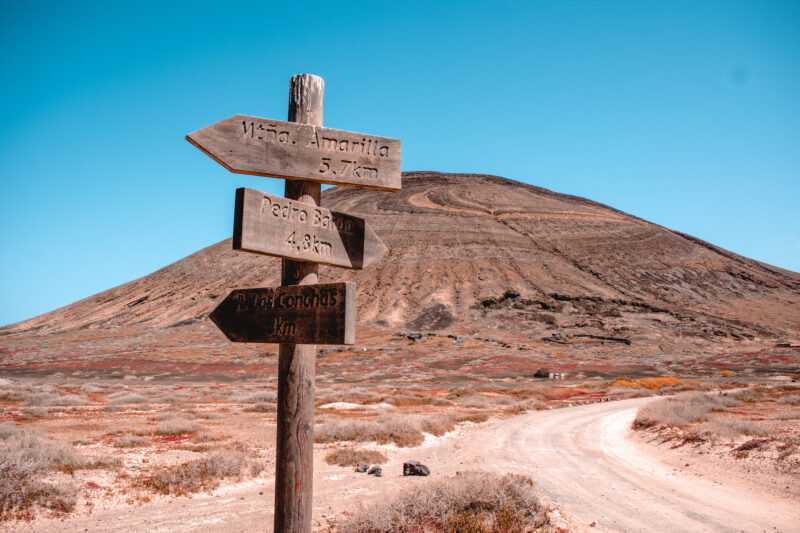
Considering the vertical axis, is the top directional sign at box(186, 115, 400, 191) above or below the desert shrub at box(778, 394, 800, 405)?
above

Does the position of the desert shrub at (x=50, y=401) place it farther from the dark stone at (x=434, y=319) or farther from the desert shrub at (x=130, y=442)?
the dark stone at (x=434, y=319)

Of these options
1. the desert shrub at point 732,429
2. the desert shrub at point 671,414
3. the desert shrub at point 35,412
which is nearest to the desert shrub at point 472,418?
the desert shrub at point 671,414

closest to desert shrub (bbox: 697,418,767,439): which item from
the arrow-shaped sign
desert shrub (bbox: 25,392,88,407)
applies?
the arrow-shaped sign

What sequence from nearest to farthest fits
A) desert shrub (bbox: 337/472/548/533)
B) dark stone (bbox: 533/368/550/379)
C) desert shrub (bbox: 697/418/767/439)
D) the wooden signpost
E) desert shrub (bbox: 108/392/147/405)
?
the wooden signpost → desert shrub (bbox: 337/472/548/533) → desert shrub (bbox: 697/418/767/439) → desert shrub (bbox: 108/392/147/405) → dark stone (bbox: 533/368/550/379)

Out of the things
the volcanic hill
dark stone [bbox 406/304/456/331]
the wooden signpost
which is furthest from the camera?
dark stone [bbox 406/304/456/331]

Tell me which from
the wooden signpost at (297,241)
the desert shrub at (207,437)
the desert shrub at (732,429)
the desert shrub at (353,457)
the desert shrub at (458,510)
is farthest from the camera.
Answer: the desert shrub at (207,437)

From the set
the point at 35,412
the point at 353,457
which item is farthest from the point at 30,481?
the point at 35,412

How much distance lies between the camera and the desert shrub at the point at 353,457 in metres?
12.4

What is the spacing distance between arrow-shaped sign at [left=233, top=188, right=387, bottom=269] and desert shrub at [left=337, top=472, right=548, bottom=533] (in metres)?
3.83

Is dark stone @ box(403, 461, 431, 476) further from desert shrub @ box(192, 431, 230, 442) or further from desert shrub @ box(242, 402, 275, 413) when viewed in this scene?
desert shrub @ box(242, 402, 275, 413)

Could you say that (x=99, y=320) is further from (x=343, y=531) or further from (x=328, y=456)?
(x=343, y=531)

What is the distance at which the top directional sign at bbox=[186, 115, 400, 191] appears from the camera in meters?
4.44

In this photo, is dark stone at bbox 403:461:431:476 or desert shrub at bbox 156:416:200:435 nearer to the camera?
dark stone at bbox 403:461:431:476

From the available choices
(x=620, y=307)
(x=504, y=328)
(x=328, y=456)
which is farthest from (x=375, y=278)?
(x=328, y=456)
